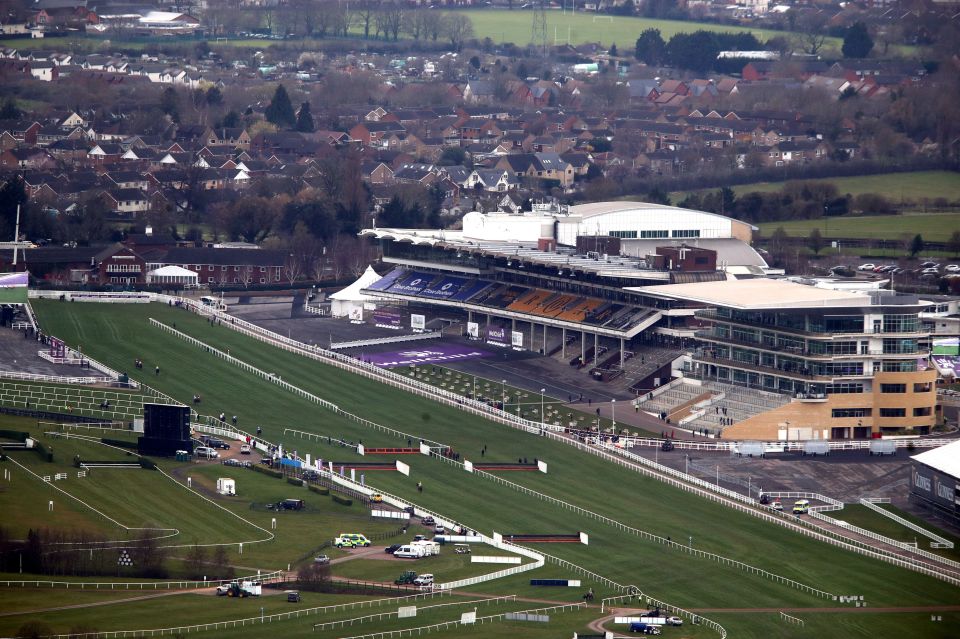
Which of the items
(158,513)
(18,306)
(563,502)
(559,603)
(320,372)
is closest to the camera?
(559,603)

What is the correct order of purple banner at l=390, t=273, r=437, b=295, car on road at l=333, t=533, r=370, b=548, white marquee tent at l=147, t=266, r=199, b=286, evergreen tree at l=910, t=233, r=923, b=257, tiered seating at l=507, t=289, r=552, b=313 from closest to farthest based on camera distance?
car on road at l=333, t=533, r=370, b=548
tiered seating at l=507, t=289, r=552, b=313
purple banner at l=390, t=273, r=437, b=295
white marquee tent at l=147, t=266, r=199, b=286
evergreen tree at l=910, t=233, r=923, b=257

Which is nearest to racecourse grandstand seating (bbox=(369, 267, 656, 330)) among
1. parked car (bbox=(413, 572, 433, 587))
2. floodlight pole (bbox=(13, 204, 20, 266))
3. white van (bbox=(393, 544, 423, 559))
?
floodlight pole (bbox=(13, 204, 20, 266))

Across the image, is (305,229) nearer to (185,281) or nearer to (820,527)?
(185,281)

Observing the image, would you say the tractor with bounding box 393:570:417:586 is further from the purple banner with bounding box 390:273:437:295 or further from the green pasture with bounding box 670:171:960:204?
the green pasture with bounding box 670:171:960:204

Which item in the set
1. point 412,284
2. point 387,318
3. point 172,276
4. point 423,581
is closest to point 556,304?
point 387,318

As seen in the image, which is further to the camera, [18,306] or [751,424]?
[18,306]

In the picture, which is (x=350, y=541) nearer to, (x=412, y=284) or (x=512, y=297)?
(x=512, y=297)

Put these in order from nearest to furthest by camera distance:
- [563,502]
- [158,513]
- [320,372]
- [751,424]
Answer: [158,513] < [563,502] < [751,424] < [320,372]

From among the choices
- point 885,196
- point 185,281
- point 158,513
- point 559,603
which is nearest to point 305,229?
point 185,281
